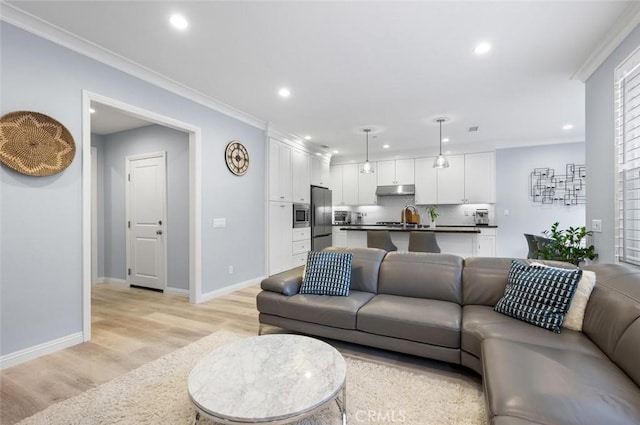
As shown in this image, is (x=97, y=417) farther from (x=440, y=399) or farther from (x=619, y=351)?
(x=619, y=351)

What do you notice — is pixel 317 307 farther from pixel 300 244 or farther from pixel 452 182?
pixel 452 182

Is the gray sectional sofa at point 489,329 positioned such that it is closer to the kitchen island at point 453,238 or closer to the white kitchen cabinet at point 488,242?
the kitchen island at point 453,238

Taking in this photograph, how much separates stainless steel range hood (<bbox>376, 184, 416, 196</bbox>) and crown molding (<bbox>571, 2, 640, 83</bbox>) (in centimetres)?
387

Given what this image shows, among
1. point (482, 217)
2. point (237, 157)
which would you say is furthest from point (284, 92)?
point (482, 217)

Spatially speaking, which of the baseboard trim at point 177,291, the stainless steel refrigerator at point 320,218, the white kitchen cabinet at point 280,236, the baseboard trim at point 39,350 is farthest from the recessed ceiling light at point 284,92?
the baseboard trim at point 39,350

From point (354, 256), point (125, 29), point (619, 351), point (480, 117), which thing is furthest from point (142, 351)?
point (480, 117)

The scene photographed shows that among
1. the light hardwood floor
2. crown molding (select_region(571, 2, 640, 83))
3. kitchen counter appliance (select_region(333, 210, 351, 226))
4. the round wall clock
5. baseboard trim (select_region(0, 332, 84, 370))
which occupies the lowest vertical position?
the light hardwood floor

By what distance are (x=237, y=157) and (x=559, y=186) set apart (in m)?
6.21

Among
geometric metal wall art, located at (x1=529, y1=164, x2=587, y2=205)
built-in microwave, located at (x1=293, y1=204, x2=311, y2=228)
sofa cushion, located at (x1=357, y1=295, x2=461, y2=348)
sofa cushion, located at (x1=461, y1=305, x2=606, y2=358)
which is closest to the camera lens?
sofa cushion, located at (x1=461, y1=305, x2=606, y2=358)

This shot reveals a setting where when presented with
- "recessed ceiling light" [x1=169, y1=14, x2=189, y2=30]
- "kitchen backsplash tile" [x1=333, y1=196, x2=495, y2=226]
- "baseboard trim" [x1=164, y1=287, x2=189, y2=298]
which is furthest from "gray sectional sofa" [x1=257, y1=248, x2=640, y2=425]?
"kitchen backsplash tile" [x1=333, y1=196, x2=495, y2=226]

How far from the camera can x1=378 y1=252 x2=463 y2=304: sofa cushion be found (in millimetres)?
2592

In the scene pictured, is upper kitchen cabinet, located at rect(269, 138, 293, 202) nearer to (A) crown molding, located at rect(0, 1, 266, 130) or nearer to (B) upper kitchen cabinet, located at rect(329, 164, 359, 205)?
(A) crown molding, located at rect(0, 1, 266, 130)

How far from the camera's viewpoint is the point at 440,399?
1805 millimetres

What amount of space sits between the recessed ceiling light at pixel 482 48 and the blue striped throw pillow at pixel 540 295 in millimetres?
1949
